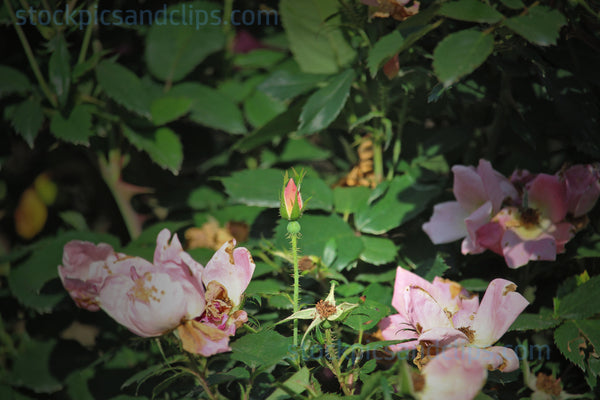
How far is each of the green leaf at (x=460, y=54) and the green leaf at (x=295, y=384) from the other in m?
0.34

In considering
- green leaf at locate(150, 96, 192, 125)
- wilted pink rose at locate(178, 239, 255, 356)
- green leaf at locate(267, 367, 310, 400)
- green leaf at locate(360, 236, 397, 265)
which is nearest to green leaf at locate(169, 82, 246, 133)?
green leaf at locate(150, 96, 192, 125)

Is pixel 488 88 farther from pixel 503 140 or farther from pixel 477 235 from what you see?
pixel 477 235

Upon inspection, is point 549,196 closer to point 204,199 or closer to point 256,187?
point 256,187

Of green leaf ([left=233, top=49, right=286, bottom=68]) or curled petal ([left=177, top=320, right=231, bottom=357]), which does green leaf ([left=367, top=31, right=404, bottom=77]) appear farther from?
green leaf ([left=233, top=49, right=286, bottom=68])

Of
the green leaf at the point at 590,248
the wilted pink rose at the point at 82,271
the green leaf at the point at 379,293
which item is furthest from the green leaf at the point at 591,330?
the wilted pink rose at the point at 82,271

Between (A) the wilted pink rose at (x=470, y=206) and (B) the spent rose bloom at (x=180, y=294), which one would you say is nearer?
(B) the spent rose bloom at (x=180, y=294)

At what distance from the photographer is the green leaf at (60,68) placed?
0.87m

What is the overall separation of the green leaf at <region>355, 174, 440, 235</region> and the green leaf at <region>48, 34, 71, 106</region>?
524 millimetres

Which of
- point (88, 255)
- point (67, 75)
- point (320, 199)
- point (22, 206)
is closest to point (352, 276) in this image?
point (320, 199)

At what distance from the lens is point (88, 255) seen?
2.46 feet

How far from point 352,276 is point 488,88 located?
0.37 metres

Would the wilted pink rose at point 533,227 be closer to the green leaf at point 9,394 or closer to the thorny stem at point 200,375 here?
the thorny stem at point 200,375

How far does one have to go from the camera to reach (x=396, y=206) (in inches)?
33.3

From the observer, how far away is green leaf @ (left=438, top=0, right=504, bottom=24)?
0.61 m
